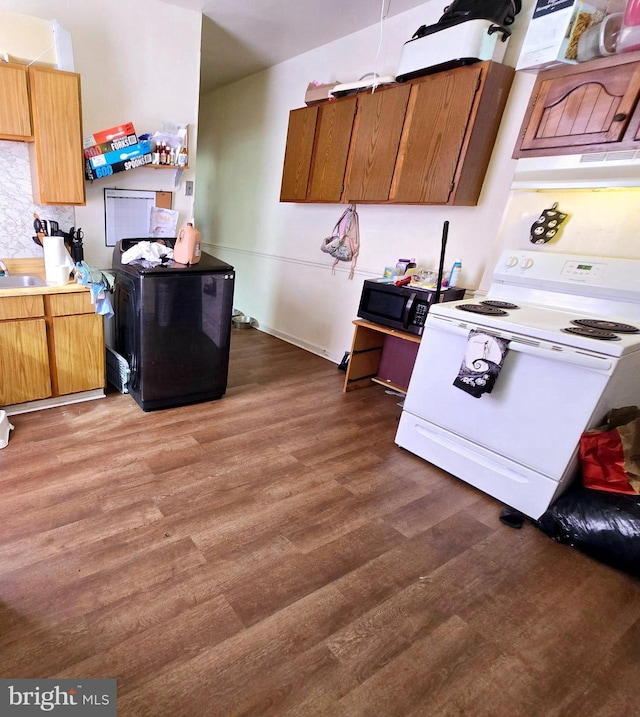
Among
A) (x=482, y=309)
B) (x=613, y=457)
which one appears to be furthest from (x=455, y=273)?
(x=613, y=457)

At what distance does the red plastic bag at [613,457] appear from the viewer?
1.63 m

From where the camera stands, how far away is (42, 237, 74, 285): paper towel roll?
7.06ft

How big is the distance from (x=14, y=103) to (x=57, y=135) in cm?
21

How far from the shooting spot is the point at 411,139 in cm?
253

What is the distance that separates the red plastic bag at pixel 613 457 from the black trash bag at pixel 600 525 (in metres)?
0.04

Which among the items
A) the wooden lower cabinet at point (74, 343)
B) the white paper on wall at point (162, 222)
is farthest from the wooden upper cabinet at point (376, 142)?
the wooden lower cabinet at point (74, 343)

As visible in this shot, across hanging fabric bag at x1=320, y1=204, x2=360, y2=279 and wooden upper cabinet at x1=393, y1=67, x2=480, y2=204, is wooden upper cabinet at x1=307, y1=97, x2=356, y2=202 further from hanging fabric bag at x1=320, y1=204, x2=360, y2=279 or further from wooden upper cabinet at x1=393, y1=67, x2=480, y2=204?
wooden upper cabinet at x1=393, y1=67, x2=480, y2=204

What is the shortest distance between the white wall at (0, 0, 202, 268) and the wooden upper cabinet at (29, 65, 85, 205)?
394 mm

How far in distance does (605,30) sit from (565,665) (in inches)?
104

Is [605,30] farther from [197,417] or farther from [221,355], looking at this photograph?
[197,417]

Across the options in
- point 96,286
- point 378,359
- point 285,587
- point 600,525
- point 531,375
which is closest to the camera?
point 285,587

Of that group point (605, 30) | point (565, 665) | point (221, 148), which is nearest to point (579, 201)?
point (605, 30)

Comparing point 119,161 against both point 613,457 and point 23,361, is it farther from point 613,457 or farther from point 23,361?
point 613,457

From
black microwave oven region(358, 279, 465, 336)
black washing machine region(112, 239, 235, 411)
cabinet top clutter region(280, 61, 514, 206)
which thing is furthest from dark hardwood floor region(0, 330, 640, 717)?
cabinet top clutter region(280, 61, 514, 206)
